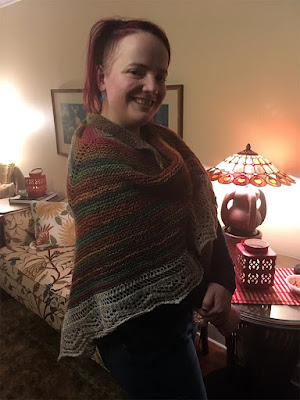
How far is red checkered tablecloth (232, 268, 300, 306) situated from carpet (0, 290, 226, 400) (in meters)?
0.57

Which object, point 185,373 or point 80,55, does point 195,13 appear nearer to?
point 80,55

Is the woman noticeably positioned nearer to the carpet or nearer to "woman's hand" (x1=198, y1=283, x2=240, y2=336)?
"woman's hand" (x1=198, y1=283, x2=240, y2=336)

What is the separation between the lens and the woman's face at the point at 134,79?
54cm

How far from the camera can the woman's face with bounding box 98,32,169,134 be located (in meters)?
0.54

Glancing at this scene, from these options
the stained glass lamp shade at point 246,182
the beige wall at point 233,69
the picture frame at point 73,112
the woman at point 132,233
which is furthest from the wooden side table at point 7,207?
the woman at point 132,233

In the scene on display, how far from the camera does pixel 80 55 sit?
1.79 meters

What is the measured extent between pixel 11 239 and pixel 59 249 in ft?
1.06

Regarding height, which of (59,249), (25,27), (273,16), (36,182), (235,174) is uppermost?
(25,27)

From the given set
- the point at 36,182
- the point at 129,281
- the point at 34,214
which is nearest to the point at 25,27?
the point at 36,182

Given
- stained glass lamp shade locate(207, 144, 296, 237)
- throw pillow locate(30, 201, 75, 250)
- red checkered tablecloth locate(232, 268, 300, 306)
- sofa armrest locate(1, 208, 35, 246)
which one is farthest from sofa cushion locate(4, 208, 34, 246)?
red checkered tablecloth locate(232, 268, 300, 306)

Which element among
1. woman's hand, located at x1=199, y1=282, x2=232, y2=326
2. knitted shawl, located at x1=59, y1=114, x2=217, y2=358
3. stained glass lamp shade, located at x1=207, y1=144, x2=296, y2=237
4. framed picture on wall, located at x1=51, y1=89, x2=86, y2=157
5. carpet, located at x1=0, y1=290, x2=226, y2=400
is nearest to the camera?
knitted shawl, located at x1=59, y1=114, x2=217, y2=358

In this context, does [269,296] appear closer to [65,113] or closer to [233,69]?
[233,69]

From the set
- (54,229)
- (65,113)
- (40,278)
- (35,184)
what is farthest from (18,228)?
(65,113)

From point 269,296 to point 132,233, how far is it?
68cm
